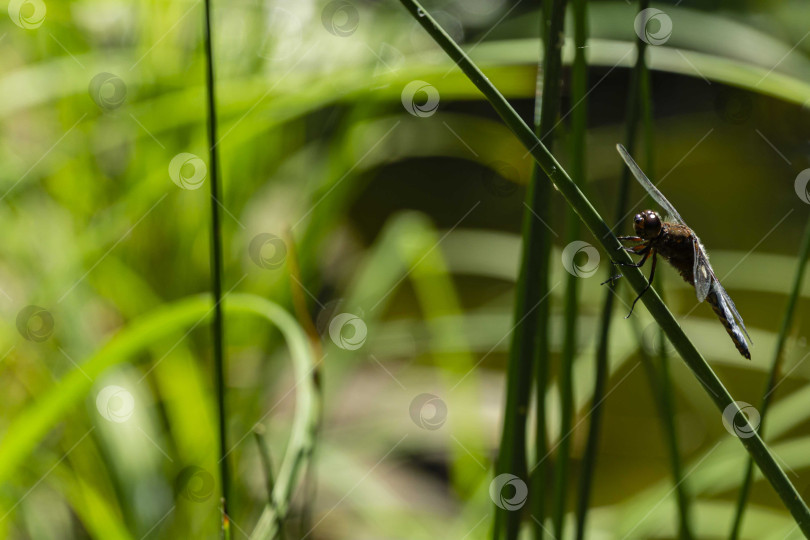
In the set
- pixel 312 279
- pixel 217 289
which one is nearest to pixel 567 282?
pixel 217 289

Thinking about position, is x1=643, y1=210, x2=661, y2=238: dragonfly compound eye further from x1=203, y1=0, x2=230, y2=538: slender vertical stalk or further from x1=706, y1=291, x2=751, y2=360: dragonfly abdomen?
x1=203, y1=0, x2=230, y2=538: slender vertical stalk

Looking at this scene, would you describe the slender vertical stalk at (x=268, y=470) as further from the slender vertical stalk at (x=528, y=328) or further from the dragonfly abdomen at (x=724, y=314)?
the dragonfly abdomen at (x=724, y=314)

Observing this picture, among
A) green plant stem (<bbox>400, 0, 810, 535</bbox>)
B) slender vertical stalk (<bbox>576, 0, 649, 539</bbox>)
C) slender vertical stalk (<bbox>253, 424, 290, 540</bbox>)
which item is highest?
slender vertical stalk (<bbox>576, 0, 649, 539</bbox>)

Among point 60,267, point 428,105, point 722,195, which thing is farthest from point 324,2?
point 722,195

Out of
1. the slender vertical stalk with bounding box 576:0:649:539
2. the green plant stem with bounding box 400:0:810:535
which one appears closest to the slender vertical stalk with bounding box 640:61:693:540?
the slender vertical stalk with bounding box 576:0:649:539

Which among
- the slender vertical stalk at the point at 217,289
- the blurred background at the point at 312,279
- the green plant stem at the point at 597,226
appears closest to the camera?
the green plant stem at the point at 597,226

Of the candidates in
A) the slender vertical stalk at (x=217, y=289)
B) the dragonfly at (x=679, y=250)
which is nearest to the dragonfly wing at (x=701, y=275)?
the dragonfly at (x=679, y=250)
